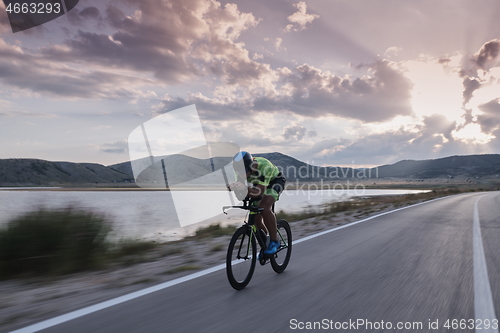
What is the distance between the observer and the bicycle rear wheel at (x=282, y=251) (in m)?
5.20

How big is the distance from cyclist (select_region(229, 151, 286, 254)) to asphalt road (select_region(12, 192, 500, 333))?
31.1 inches

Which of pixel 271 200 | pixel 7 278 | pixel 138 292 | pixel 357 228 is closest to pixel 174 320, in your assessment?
pixel 138 292

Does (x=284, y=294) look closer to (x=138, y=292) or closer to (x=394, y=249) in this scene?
(x=138, y=292)

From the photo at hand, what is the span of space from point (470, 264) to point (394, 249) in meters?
1.53

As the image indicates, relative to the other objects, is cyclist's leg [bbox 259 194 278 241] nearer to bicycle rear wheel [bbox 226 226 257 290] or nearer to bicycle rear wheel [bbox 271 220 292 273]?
bicycle rear wheel [bbox 271 220 292 273]

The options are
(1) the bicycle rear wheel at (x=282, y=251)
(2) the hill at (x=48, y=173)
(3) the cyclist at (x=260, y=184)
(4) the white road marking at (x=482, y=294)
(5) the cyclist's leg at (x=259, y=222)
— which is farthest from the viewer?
(2) the hill at (x=48, y=173)

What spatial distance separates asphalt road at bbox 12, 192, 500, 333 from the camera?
129 inches

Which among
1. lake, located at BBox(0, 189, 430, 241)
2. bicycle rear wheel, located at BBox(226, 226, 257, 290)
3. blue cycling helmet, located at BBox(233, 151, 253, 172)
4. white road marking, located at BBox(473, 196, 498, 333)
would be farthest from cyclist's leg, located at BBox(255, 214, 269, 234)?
lake, located at BBox(0, 189, 430, 241)

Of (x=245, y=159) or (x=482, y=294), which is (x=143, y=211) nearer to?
(x=245, y=159)

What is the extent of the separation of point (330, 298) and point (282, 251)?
164 centimetres

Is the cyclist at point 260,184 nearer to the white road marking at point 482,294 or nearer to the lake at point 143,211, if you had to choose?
the white road marking at point 482,294

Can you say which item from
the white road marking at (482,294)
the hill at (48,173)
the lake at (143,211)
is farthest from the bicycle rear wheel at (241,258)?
the hill at (48,173)

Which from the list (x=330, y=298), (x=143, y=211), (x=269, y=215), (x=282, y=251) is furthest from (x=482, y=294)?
(x=143, y=211)

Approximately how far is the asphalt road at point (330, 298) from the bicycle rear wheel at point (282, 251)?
139 mm
